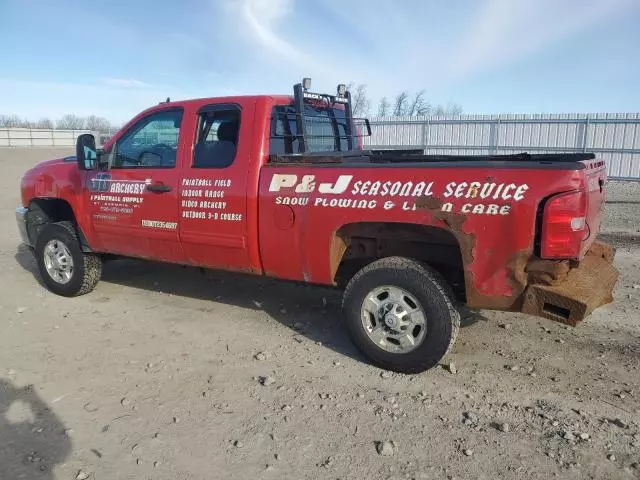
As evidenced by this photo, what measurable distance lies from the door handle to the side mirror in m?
0.82

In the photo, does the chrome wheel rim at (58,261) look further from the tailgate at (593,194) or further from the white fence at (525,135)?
the white fence at (525,135)

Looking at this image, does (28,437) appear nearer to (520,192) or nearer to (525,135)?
(520,192)

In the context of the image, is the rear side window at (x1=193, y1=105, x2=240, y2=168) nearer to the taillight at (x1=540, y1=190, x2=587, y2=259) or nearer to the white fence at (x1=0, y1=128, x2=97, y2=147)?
the taillight at (x1=540, y1=190, x2=587, y2=259)

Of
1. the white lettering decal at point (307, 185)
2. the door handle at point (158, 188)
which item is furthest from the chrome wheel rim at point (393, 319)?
the door handle at point (158, 188)

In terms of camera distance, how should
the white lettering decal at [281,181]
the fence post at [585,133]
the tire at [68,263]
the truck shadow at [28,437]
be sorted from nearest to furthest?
the truck shadow at [28,437], the white lettering decal at [281,181], the tire at [68,263], the fence post at [585,133]

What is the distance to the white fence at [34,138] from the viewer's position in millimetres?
39312

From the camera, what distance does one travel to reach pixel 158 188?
4883mm

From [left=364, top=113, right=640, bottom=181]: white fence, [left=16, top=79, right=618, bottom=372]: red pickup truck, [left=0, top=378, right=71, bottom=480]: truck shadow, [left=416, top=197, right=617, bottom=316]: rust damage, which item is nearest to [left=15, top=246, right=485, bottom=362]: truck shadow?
[left=16, top=79, right=618, bottom=372]: red pickup truck

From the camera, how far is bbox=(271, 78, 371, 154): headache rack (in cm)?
471

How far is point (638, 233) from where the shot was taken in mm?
8938

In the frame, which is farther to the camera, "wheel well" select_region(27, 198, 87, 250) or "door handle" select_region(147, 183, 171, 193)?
"wheel well" select_region(27, 198, 87, 250)

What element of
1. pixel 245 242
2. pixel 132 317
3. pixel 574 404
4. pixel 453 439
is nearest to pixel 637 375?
pixel 574 404

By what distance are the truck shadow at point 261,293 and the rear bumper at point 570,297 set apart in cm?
141

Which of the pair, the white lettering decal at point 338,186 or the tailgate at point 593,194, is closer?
the tailgate at point 593,194
